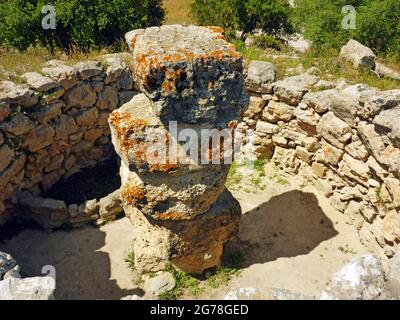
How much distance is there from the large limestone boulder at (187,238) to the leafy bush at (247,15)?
382 inches

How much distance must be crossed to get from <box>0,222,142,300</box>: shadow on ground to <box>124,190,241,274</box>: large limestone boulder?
0.82 m

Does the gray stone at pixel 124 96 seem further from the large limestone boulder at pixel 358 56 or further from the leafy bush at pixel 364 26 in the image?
the leafy bush at pixel 364 26

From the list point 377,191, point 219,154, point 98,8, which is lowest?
point 377,191

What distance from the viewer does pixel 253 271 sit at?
23.4ft

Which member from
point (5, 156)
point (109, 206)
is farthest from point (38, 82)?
point (109, 206)

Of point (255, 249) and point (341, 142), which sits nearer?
point (255, 249)

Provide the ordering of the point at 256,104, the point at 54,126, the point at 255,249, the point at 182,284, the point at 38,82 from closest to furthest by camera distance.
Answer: the point at 182,284, the point at 255,249, the point at 38,82, the point at 54,126, the point at 256,104

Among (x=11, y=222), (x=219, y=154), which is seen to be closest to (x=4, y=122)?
(x=11, y=222)

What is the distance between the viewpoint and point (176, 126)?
5.35 m

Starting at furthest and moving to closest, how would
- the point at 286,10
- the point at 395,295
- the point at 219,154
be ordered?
the point at 286,10, the point at 219,154, the point at 395,295

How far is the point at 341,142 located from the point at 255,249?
8.86ft

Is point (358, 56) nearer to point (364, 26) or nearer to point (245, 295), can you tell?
point (364, 26)
